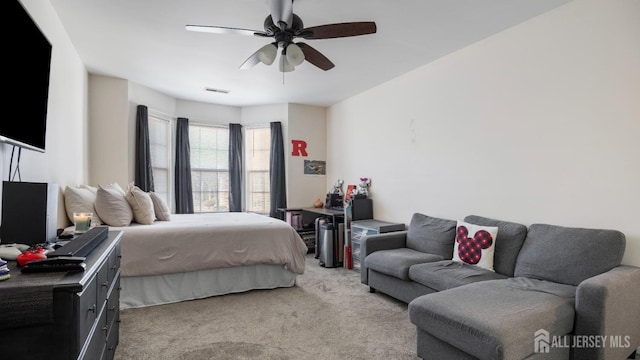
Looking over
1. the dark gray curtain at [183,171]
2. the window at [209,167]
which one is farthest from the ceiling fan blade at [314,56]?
the window at [209,167]

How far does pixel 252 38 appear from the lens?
3.11 meters

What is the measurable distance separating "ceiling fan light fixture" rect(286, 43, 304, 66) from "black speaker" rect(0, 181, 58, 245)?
6.02 ft

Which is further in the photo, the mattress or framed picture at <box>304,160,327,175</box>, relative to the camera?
framed picture at <box>304,160,327,175</box>

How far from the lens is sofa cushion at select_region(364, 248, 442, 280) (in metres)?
2.98

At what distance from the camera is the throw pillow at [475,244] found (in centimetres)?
277

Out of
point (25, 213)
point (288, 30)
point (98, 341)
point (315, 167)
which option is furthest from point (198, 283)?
point (315, 167)

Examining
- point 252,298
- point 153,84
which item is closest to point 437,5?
point 252,298

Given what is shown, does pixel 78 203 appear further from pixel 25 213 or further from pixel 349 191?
pixel 349 191

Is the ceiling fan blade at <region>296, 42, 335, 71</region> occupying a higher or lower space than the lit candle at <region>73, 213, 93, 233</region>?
higher

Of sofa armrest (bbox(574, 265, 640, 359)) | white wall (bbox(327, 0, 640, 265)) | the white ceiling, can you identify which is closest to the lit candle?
the white ceiling

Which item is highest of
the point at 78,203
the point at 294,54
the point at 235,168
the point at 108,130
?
the point at 294,54

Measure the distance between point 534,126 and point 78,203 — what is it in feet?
13.7

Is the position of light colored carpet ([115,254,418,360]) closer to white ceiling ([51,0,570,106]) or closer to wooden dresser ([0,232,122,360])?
wooden dresser ([0,232,122,360])

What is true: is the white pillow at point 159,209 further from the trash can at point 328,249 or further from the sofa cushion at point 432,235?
the sofa cushion at point 432,235
